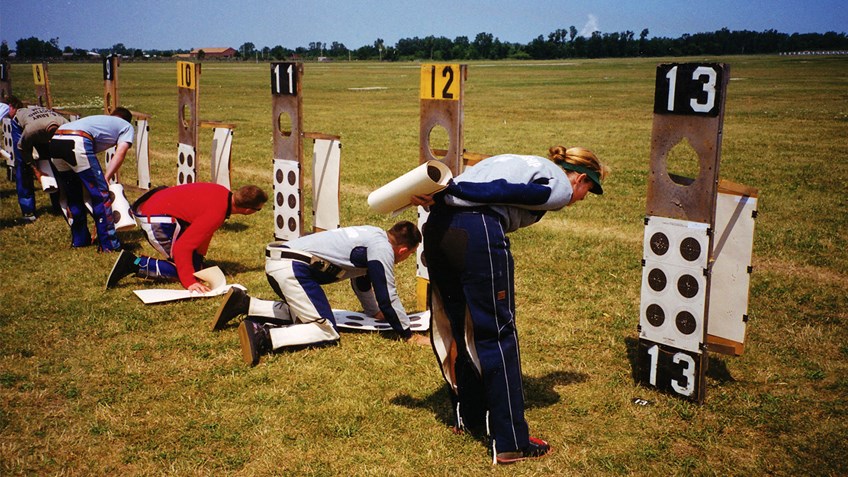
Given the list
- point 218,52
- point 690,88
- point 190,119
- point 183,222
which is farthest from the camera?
point 218,52

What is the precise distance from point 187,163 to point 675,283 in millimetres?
8201

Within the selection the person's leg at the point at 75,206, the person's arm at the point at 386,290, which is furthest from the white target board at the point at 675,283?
the person's leg at the point at 75,206

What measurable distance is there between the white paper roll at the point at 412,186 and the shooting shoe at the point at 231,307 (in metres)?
2.66

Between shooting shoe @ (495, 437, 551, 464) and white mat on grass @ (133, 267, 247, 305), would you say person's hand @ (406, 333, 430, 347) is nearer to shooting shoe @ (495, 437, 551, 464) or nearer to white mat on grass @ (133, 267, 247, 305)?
shooting shoe @ (495, 437, 551, 464)

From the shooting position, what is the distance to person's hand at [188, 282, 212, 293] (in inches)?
298

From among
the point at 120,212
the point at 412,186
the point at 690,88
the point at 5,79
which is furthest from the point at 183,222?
the point at 5,79

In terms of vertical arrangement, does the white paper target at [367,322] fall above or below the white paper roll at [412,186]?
below

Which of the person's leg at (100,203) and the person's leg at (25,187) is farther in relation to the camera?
the person's leg at (25,187)

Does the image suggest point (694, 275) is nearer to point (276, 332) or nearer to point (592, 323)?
point (592, 323)

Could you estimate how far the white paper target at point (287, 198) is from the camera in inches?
357

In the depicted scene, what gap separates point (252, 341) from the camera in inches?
232

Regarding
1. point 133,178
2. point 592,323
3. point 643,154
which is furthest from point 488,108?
point 592,323

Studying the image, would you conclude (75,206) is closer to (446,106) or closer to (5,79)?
(446,106)

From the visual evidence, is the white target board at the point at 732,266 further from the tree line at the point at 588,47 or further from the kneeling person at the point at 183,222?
the tree line at the point at 588,47
